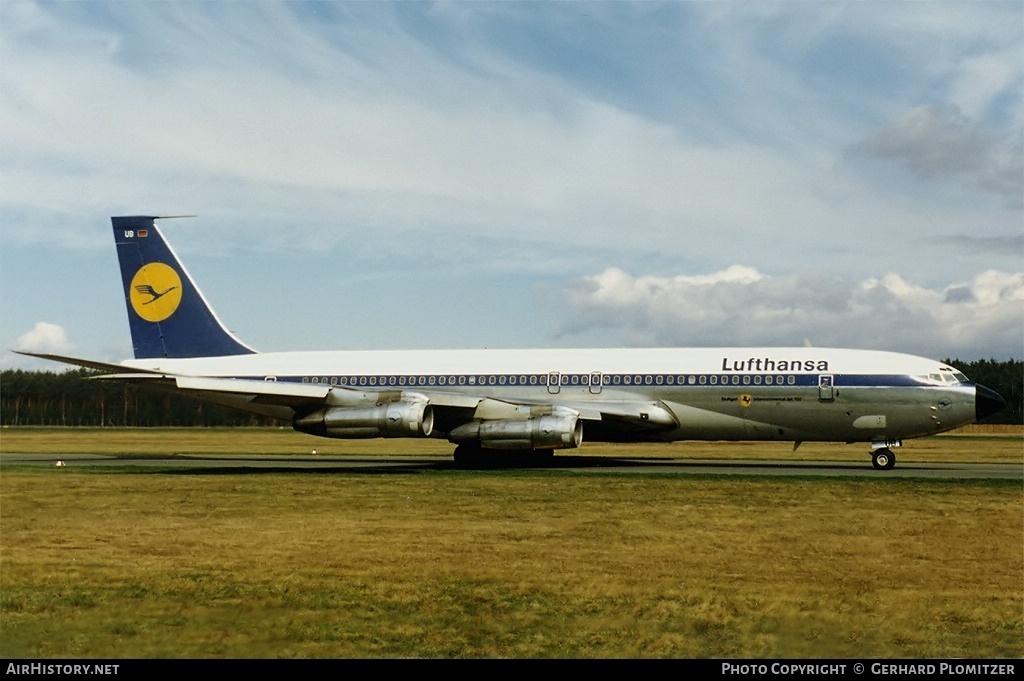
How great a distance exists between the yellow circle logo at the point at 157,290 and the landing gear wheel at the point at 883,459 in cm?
2607

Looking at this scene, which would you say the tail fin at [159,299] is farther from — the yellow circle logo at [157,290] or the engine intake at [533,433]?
the engine intake at [533,433]

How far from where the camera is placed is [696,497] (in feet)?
68.8

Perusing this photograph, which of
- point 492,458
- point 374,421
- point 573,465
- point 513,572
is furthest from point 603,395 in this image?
point 513,572

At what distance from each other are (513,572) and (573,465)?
20492 millimetres

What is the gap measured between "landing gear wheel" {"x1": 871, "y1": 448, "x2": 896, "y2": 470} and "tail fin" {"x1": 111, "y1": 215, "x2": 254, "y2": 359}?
79.6 feet

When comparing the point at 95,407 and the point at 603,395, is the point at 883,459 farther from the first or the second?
the point at 95,407

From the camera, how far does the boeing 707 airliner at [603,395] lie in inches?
1192

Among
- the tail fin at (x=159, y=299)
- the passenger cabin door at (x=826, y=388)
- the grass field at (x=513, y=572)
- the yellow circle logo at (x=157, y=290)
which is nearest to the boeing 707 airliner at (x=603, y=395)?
the passenger cabin door at (x=826, y=388)

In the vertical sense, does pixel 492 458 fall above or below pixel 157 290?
below

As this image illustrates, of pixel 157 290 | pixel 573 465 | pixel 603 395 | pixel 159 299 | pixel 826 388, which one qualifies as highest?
pixel 157 290

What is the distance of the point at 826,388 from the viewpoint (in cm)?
3083

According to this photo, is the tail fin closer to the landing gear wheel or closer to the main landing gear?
the main landing gear
